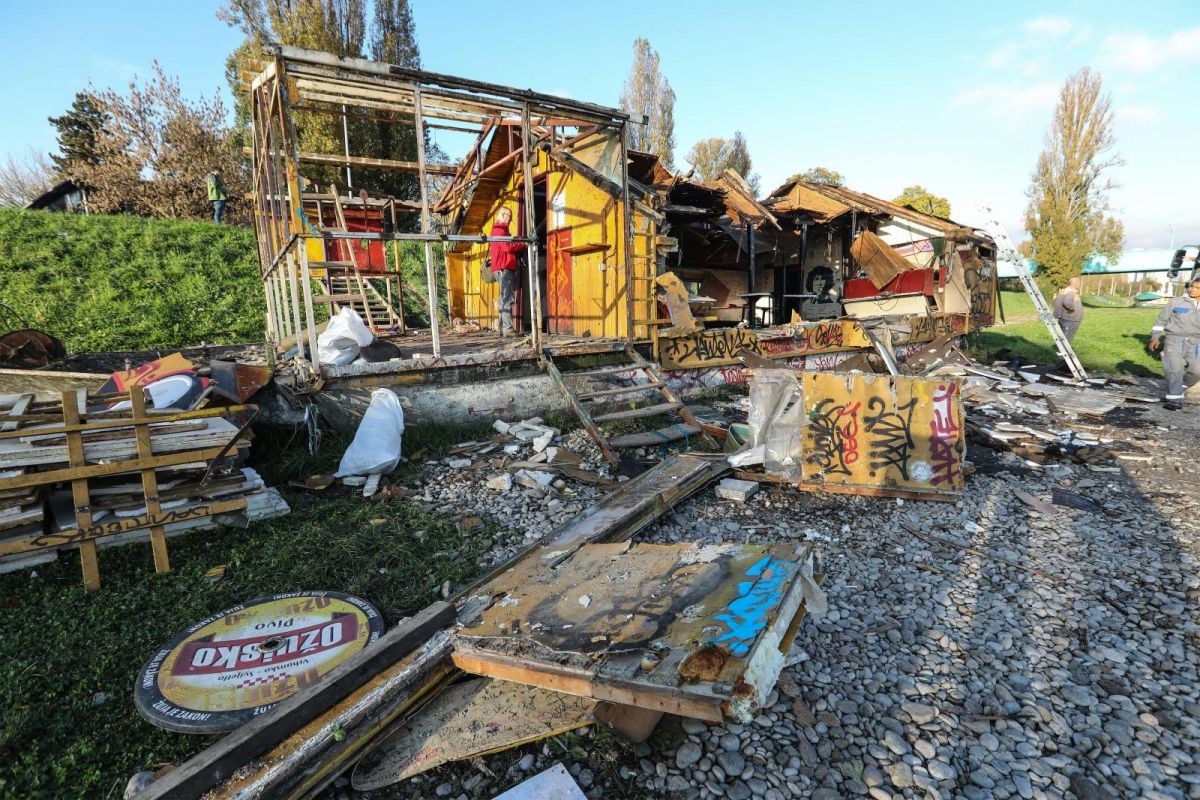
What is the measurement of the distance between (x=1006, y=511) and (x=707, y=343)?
495 cm

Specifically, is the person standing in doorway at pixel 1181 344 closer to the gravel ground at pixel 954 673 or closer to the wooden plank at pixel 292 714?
the gravel ground at pixel 954 673

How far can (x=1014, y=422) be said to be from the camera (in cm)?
788

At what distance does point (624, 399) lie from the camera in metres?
7.66

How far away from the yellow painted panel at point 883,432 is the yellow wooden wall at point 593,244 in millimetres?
3474

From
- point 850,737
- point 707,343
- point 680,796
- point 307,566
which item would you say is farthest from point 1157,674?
point 707,343

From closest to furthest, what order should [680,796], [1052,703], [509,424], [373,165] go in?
[680,796], [1052,703], [509,424], [373,165]

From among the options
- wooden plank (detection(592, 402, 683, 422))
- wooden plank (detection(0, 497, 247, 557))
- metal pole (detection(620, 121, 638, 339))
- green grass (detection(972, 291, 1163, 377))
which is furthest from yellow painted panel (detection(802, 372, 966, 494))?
green grass (detection(972, 291, 1163, 377))

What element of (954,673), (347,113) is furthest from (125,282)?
(954,673)

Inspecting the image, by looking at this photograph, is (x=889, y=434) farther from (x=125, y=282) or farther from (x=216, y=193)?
(x=216, y=193)

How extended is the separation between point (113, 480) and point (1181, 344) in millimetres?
14862

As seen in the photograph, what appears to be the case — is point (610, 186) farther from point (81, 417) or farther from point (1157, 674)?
point (1157, 674)

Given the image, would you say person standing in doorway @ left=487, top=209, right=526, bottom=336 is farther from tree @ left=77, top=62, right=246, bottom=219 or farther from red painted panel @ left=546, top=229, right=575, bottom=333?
tree @ left=77, top=62, right=246, bottom=219

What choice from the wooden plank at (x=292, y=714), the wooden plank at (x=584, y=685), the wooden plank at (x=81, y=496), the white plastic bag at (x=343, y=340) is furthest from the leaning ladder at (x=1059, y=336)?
the wooden plank at (x=81, y=496)

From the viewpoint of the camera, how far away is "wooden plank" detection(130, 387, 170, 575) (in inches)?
153
